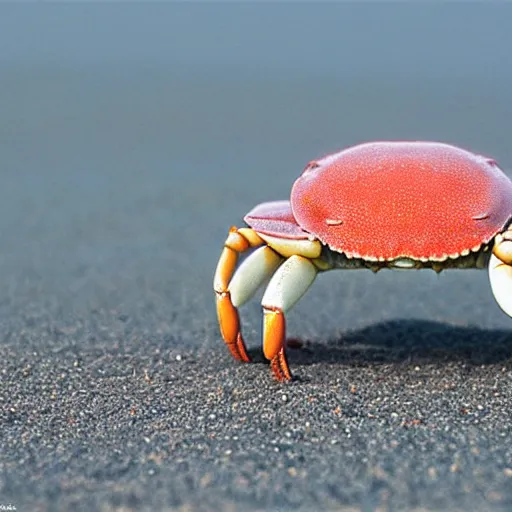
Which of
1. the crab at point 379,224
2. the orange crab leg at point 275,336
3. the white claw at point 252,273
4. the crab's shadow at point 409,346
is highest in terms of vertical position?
the crab at point 379,224

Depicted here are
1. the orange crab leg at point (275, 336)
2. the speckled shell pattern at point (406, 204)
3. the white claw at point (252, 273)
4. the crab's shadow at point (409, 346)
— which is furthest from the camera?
the crab's shadow at point (409, 346)

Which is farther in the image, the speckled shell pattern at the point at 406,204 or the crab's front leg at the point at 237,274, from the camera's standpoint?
the crab's front leg at the point at 237,274

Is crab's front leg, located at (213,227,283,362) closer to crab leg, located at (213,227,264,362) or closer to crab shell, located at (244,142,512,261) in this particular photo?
crab leg, located at (213,227,264,362)

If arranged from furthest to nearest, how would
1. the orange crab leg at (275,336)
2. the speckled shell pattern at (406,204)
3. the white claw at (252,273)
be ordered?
the white claw at (252,273) < the orange crab leg at (275,336) < the speckled shell pattern at (406,204)

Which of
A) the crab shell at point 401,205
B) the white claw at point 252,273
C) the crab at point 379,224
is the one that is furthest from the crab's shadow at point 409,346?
the crab shell at point 401,205

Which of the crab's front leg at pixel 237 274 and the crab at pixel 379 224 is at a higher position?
the crab at pixel 379 224

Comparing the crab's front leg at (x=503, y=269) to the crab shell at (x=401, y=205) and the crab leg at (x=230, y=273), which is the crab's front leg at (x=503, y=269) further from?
the crab leg at (x=230, y=273)

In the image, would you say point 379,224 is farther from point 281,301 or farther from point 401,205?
point 281,301

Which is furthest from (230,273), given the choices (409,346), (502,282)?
(502,282)
